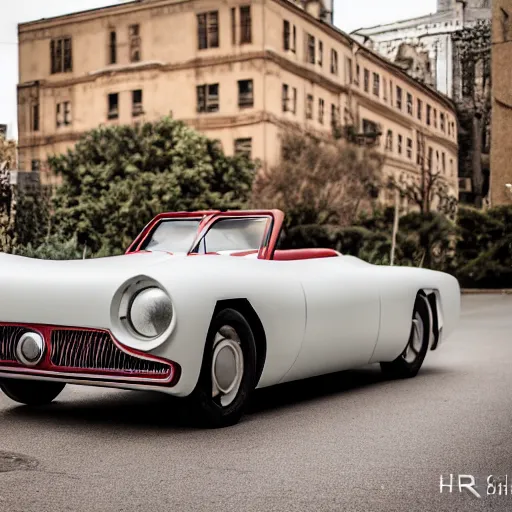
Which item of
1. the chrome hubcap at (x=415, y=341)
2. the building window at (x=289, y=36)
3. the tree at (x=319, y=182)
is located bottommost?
the chrome hubcap at (x=415, y=341)

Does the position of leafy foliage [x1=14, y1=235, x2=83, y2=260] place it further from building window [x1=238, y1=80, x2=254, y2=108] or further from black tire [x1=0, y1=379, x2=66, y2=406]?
building window [x1=238, y1=80, x2=254, y2=108]

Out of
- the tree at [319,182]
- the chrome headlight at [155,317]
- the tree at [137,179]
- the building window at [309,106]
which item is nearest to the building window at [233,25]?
the building window at [309,106]

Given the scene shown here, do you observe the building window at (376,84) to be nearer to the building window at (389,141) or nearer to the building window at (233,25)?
the building window at (389,141)

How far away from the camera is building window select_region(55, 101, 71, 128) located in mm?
49938

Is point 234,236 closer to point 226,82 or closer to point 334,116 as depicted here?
point 226,82

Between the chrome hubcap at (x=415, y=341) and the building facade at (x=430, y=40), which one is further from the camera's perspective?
the building facade at (x=430, y=40)

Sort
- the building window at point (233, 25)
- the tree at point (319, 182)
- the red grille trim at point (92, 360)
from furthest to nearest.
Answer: the building window at point (233, 25)
the tree at point (319, 182)
the red grille trim at point (92, 360)

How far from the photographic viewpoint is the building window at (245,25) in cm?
4472

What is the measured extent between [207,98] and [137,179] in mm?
8609

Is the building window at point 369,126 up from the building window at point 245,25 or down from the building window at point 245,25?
down

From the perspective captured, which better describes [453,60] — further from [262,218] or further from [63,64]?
[262,218]

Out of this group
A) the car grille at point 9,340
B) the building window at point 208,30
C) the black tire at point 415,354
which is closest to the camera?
the car grille at point 9,340

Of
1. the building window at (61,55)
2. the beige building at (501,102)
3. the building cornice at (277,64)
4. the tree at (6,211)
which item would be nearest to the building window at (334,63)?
the building cornice at (277,64)

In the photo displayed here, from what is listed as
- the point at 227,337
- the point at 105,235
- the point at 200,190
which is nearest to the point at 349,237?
the point at 200,190
